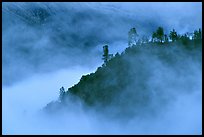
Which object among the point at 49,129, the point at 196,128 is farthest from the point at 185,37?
the point at 49,129

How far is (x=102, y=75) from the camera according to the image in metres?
160

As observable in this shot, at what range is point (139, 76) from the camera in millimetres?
156125

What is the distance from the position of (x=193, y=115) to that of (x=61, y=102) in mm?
62125

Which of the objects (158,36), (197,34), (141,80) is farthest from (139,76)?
(197,34)

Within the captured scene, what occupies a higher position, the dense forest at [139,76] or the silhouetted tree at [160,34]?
the silhouetted tree at [160,34]

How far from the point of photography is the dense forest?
146750 mm

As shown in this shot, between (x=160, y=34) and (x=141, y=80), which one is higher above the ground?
(x=160, y=34)

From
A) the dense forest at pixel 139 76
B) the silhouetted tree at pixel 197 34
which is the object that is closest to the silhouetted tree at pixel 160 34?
the dense forest at pixel 139 76

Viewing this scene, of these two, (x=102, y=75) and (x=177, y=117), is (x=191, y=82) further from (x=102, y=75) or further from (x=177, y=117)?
(x=102, y=75)

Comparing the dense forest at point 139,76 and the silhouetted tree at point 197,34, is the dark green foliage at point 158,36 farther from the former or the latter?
the silhouetted tree at point 197,34

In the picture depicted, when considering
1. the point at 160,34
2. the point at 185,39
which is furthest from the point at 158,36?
the point at 185,39

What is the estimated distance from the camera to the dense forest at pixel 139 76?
14675 cm

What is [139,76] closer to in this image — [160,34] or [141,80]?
[141,80]

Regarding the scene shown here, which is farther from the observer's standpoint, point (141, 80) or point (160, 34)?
point (160, 34)
